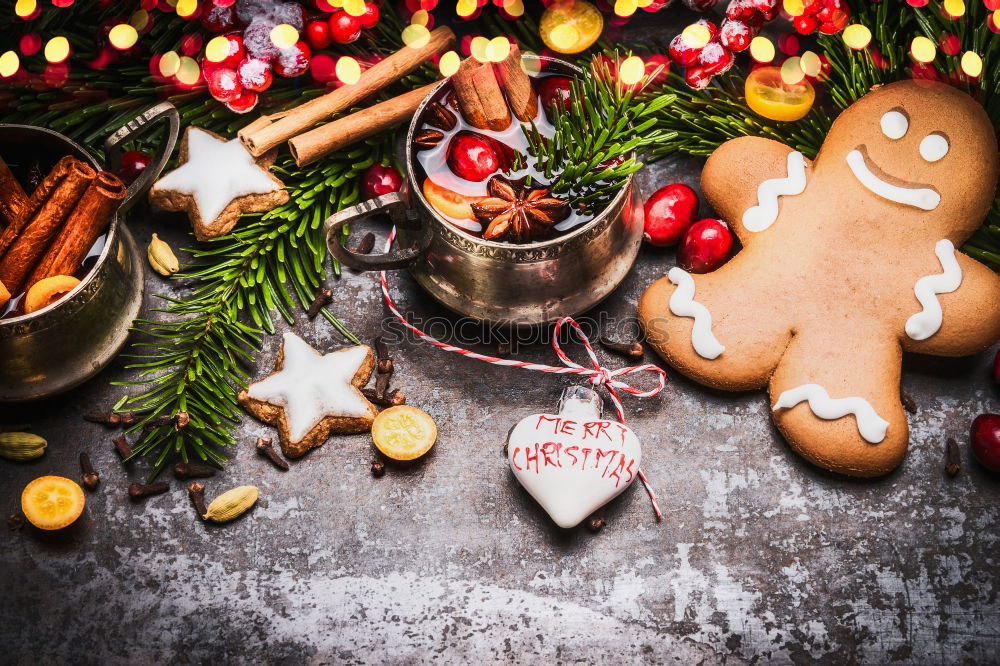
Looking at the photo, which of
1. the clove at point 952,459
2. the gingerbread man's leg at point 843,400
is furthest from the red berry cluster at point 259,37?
the clove at point 952,459

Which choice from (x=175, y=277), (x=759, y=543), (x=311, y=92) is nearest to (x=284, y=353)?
(x=175, y=277)

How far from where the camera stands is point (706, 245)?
141 cm

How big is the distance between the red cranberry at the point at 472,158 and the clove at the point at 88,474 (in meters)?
0.73

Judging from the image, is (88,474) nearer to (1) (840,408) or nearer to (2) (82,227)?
(2) (82,227)

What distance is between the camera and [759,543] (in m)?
1.34

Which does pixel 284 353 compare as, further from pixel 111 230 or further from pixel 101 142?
pixel 101 142

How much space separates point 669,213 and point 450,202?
0.38m

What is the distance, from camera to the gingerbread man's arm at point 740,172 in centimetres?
140

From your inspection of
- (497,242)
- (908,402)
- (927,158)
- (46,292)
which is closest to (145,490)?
(46,292)

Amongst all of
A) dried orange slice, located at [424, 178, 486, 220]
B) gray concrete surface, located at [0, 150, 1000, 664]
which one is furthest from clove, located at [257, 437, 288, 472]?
dried orange slice, located at [424, 178, 486, 220]

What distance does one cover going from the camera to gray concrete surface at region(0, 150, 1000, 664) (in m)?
1.29

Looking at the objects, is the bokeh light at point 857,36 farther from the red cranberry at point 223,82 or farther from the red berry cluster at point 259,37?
the red cranberry at point 223,82

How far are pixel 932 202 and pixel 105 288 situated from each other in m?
1.27

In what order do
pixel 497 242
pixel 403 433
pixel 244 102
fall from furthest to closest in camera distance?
pixel 244 102
pixel 403 433
pixel 497 242
